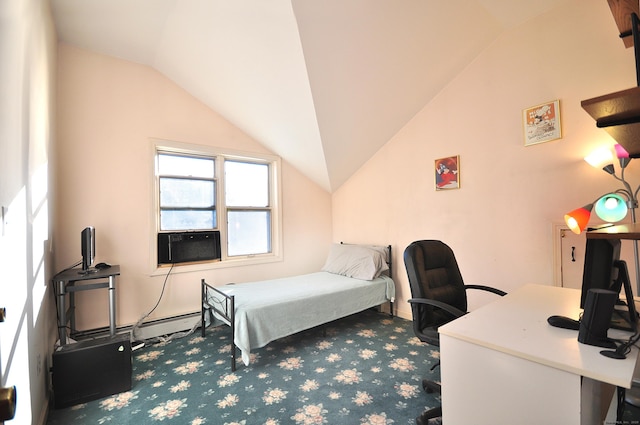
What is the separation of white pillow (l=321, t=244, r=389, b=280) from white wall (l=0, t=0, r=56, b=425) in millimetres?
2879

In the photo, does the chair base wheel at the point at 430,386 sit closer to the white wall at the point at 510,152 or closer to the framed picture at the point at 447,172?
the white wall at the point at 510,152

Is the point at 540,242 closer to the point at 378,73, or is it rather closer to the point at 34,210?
the point at 378,73

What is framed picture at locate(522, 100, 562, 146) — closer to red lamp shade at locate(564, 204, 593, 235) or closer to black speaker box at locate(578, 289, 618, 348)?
red lamp shade at locate(564, 204, 593, 235)

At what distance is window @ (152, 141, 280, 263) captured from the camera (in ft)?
11.0

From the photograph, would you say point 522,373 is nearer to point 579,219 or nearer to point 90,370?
point 579,219

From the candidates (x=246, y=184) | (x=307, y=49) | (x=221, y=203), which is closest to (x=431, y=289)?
(x=307, y=49)

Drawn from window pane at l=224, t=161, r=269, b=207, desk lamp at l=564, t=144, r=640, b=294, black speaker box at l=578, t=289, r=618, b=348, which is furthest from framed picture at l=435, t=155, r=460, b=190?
window pane at l=224, t=161, r=269, b=207

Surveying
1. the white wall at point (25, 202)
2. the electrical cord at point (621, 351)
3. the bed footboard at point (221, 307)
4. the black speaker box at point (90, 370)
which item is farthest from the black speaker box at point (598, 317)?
the black speaker box at point (90, 370)

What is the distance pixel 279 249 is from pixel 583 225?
3267 millimetres

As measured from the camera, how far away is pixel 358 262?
3660mm

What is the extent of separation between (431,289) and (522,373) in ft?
3.04

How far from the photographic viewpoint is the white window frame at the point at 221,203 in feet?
10.5

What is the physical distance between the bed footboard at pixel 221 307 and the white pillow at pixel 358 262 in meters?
1.59

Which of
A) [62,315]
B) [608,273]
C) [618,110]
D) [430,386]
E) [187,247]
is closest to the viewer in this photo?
[618,110]
